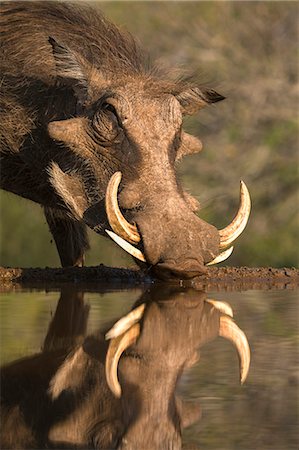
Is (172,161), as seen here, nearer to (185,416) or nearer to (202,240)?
(202,240)

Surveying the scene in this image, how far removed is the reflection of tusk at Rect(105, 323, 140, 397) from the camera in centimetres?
321

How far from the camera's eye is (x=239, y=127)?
15430 mm

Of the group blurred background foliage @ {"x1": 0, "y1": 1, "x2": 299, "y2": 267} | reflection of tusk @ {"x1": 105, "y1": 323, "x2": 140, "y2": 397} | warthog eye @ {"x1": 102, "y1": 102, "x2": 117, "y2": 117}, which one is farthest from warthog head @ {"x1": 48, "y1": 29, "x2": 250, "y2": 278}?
blurred background foliage @ {"x1": 0, "y1": 1, "x2": 299, "y2": 267}

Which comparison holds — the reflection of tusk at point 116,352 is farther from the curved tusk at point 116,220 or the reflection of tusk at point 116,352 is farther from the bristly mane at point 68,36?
the bristly mane at point 68,36

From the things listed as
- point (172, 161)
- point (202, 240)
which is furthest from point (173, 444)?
point (172, 161)

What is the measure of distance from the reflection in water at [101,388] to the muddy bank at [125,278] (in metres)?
1.20

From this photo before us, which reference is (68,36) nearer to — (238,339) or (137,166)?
(137,166)

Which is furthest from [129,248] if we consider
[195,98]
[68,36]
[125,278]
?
[68,36]

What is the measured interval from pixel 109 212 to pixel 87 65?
1113 millimetres

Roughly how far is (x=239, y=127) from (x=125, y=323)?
1122 cm

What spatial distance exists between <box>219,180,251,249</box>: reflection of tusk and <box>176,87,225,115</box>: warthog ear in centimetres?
75

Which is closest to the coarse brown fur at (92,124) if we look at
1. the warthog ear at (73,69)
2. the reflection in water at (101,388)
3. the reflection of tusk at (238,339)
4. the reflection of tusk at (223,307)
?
the warthog ear at (73,69)

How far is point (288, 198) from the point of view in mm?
14664

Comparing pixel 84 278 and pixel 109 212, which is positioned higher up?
pixel 109 212
